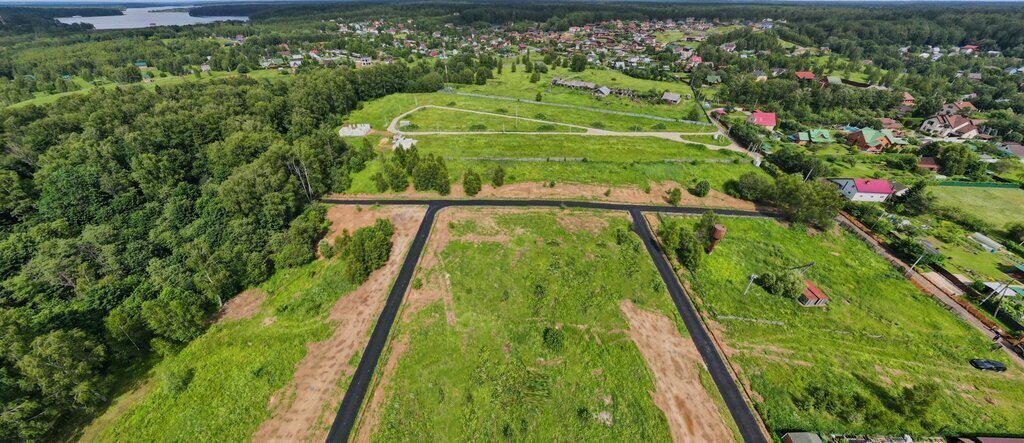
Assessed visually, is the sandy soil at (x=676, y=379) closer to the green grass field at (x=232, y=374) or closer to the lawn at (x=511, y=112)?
the green grass field at (x=232, y=374)

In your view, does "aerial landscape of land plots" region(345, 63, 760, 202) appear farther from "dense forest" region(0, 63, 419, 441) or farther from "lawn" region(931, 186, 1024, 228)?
"lawn" region(931, 186, 1024, 228)

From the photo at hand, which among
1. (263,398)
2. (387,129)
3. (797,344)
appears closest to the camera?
(263,398)

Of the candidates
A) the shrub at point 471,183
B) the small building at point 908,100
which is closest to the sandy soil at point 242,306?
the shrub at point 471,183

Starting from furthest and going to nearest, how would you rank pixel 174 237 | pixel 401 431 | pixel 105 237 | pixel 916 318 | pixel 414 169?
1. pixel 414 169
2. pixel 174 237
3. pixel 105 237
4. pixel 916 318
5. pixel 401 431

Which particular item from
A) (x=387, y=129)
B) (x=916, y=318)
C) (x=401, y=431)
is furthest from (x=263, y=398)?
(x=387, y=129)

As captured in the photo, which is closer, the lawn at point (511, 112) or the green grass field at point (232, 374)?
the green grass field at point (232, 374)

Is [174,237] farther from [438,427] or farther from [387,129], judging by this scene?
[387,129]
